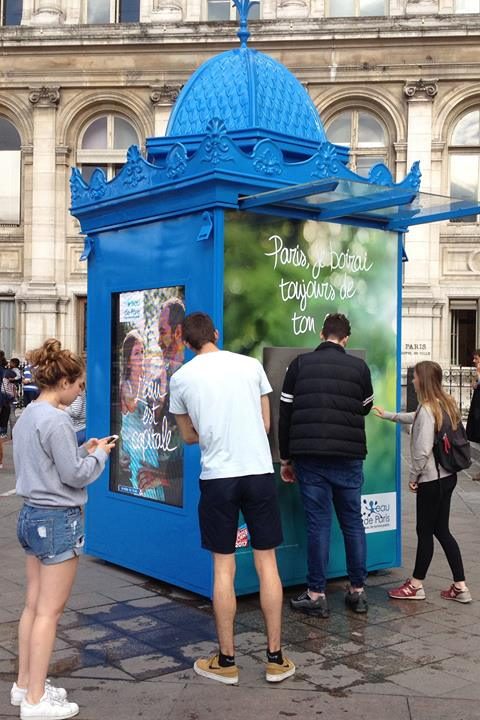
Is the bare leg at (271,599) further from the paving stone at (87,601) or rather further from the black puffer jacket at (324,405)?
the paving stone at (87,601)

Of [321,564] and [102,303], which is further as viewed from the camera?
[102,303]

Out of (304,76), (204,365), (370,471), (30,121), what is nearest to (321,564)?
(370,471)

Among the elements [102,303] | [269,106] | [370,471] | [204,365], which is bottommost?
[370,471]

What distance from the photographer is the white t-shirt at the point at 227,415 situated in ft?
Answer: 15.3

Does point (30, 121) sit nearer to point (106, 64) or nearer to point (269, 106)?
point (106, 64)

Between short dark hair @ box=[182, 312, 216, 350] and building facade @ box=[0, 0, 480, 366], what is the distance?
65.2ft

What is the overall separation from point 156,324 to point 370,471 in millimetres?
1956

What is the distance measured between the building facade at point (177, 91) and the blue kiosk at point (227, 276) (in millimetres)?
17494

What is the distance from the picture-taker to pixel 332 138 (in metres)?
25.3

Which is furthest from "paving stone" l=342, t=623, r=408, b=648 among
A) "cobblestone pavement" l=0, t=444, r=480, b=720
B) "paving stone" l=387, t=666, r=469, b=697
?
"paving stone" l=387, t=666, r=469, b=697

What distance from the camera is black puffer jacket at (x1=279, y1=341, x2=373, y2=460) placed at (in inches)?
229

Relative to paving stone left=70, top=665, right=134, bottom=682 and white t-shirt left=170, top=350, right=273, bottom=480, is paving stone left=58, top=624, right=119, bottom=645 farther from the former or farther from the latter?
white t-shirt left=170, top=350, right=273, bottom=480

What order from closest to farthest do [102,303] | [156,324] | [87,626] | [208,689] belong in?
[208,689], [87,626], [156,324], [102,303]

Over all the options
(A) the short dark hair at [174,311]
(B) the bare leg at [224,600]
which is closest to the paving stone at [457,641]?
(B) the bare leg at [224,600]
